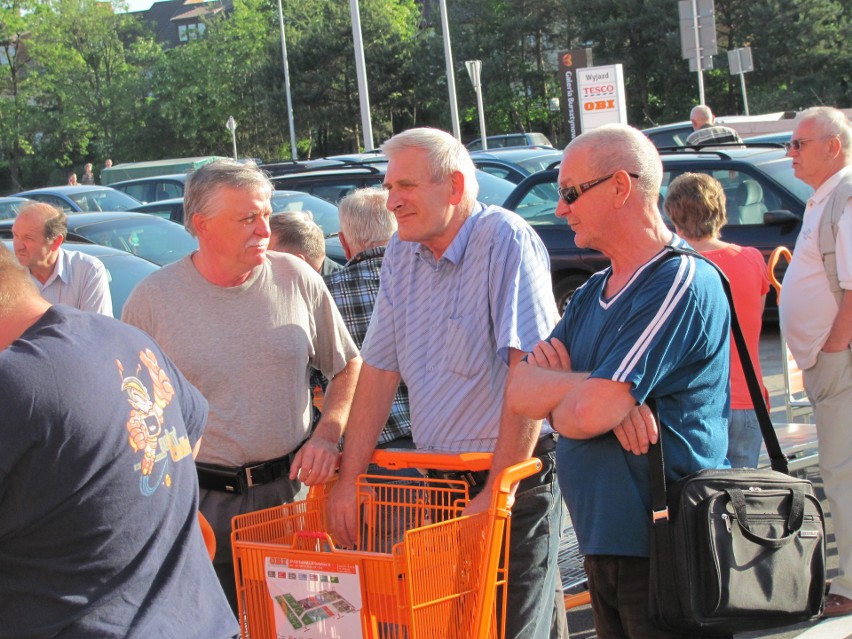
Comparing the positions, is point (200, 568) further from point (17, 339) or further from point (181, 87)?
point (181, 87)

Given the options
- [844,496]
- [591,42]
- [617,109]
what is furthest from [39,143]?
[844,496]

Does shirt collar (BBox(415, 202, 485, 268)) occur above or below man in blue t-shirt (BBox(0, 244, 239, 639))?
above

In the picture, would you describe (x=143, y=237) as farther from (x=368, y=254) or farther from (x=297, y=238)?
(x=368, y=254)

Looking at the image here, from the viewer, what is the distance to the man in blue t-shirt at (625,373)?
274 cm

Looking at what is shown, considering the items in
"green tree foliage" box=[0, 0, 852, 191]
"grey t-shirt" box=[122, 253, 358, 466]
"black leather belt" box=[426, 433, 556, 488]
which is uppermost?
"green tree foliage" box=[0, 0, 852, 191]

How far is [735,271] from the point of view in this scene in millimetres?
4766

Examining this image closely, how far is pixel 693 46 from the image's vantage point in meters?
21.0

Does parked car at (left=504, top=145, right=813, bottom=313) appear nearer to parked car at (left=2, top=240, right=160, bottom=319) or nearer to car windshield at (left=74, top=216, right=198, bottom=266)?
car windshield at (left=74, top=216, right=198, bottom=266)

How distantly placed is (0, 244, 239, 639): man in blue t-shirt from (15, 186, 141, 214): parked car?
56.3ft

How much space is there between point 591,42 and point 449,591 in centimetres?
5137

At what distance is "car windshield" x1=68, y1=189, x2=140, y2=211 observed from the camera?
19.0 meters

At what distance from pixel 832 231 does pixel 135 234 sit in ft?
25.5

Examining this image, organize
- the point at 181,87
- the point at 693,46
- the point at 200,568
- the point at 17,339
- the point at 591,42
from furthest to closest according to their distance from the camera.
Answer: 1. the point at 181,87
2. the point at 591,42
3. the point at 693,46
4. the point at 200,568
5. the point at 17,339

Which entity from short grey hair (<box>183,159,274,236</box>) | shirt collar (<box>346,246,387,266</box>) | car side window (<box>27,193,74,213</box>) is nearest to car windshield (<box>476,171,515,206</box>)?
car side window (<box>27,193,74,213</box>)
